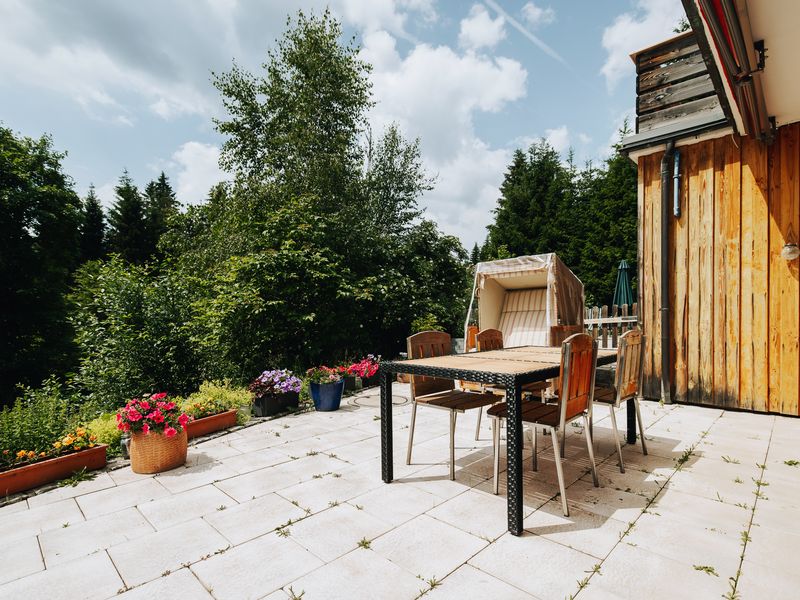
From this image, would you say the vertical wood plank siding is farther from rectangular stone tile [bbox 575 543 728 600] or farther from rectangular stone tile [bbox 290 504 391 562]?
rectangular stone tile [bbox 290 504 391 562]

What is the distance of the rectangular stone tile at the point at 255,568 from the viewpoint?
5.57ft

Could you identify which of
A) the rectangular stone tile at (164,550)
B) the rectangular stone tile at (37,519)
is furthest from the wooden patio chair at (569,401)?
the rectangular stone tile at (37,519)

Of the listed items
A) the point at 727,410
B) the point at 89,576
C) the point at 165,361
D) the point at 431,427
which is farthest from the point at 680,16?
the point at 89,576

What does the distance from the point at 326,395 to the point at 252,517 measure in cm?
284

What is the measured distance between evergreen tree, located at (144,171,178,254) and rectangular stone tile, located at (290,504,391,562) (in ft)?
79.7

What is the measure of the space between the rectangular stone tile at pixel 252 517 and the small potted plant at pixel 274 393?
2.41 metres

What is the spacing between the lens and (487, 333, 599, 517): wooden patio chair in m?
2.33

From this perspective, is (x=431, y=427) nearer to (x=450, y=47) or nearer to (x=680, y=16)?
(x=450, y=47)

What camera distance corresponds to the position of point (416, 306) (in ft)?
29.4

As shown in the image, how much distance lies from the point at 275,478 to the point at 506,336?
16.8 feet

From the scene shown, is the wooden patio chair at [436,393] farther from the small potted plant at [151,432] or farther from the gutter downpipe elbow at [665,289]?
the gutter downpipe elbow at [665,289]

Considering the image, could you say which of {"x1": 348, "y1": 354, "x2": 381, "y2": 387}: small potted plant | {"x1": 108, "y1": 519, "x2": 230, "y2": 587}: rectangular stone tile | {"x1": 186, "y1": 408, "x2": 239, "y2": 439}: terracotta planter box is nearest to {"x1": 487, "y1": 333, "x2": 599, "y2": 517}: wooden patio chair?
{"x1": 108, "y1": 519, "x2": 230, "y2": 587}: rectangular stone tile

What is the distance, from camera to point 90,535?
2.20 m

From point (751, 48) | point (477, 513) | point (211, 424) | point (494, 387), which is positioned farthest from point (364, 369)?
point (751, 48)
